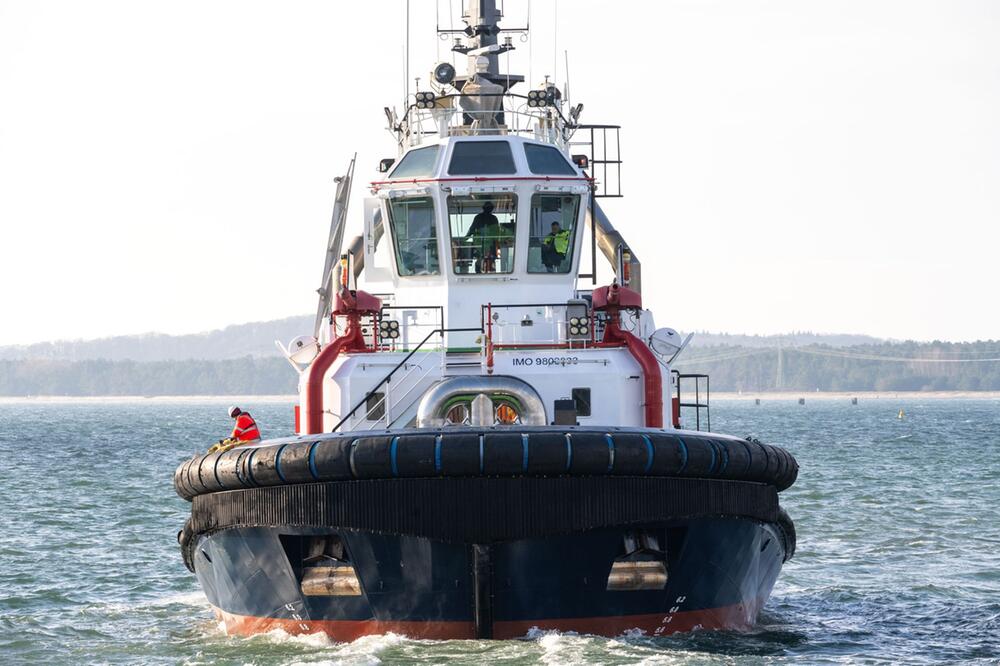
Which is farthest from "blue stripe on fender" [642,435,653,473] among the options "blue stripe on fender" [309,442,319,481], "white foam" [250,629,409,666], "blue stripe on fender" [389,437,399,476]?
"blue stripe on fender" [309,442,319,481]

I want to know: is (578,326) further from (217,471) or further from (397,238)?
(217,471)

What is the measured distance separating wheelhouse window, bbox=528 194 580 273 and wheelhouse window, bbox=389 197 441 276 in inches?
39.0

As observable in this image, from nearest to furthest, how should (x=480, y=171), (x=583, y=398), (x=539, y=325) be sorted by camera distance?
(x=583, y=398) < (x=539, y=325) < (x=480, y=171)

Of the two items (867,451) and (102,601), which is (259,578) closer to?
(102,601)

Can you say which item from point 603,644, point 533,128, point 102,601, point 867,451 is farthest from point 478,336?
point 867,451

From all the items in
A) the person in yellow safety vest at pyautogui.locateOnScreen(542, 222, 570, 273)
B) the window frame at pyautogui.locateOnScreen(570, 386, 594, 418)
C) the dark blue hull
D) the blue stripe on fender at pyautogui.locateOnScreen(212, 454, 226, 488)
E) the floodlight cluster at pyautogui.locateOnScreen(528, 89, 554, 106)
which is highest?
the floodlight cluster at pyautogui.locateOnScreen(528, 89, 554, 106)

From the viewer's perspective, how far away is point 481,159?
15.8m

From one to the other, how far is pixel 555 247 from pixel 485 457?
14.7ft

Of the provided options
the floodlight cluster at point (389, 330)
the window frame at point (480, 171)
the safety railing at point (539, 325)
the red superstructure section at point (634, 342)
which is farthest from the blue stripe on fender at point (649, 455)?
the window frame at point (480, 171)

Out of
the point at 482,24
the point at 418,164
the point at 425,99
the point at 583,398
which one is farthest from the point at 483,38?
the point at 583,398

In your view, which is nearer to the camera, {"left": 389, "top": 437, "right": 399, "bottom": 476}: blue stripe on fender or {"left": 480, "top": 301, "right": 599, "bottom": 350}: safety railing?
{"left": 389, "top": 437, "right": 399, "bottom": 476}: blue stripe on fender

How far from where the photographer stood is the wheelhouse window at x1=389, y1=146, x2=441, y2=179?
15867mm

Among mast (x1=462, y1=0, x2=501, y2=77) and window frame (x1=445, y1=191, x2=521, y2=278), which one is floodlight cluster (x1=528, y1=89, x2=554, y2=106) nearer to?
window frame (x1=445, y1=191, x2=521, y2=278)

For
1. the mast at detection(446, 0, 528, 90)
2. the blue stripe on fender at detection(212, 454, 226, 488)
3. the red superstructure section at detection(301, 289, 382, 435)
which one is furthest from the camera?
the mast at detection(446, 0, 528, 90)
